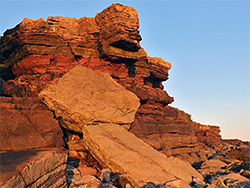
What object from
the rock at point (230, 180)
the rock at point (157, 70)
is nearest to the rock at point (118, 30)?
the rock at point (157, 70)

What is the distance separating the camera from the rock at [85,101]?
8.55 m

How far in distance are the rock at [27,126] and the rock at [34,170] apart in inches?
78.6

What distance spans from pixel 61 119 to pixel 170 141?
8.76m

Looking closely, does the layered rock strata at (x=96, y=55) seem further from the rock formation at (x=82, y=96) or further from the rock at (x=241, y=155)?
the rock at (x=241, y=155)

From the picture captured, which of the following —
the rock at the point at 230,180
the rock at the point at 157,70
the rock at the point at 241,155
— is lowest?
the rock at the point at 230,180

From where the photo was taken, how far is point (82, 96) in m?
9.08

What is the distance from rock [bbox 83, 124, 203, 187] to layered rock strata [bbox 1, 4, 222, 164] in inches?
200

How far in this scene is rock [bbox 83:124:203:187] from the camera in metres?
6.68

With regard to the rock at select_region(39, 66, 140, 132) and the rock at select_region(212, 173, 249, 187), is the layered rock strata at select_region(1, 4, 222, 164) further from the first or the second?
the rock at select_region(212, 173, 249, 187)

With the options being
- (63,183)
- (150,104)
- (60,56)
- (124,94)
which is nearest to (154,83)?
(150,104)

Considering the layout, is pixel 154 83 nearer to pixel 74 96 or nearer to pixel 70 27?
pixel 70 27

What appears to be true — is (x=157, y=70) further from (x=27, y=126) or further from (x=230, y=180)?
(x=27, y=126)

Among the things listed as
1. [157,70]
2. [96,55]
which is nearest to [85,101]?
[96,55]

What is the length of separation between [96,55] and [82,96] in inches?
403
